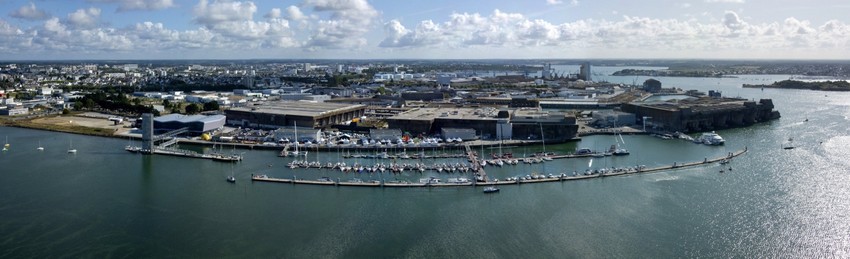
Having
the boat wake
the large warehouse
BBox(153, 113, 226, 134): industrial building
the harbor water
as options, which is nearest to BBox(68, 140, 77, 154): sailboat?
the harbor water

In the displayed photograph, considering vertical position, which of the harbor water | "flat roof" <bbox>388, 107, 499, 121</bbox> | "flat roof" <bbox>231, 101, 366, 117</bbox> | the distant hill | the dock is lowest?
the harbor water

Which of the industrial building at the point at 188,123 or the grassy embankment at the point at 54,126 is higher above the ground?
the industrial building at the point at 188,123

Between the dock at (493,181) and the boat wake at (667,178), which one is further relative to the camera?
the boat wake at (667,178)

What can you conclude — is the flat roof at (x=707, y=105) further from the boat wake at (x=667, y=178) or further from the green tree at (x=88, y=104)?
the green tree at (x=88, y=104)

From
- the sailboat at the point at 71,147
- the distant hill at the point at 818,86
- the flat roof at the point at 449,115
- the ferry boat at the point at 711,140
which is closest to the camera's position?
the sailboat at the point at 71,147

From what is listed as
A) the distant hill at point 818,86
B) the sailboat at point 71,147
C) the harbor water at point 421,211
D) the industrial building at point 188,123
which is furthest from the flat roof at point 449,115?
the distant hill at point 818,86

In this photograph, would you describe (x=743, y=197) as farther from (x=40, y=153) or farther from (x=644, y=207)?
(x=40, y=153)

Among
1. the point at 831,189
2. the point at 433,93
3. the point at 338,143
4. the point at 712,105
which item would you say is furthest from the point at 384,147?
the point at 433,93

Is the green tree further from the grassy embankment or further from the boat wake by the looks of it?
the boat wake
